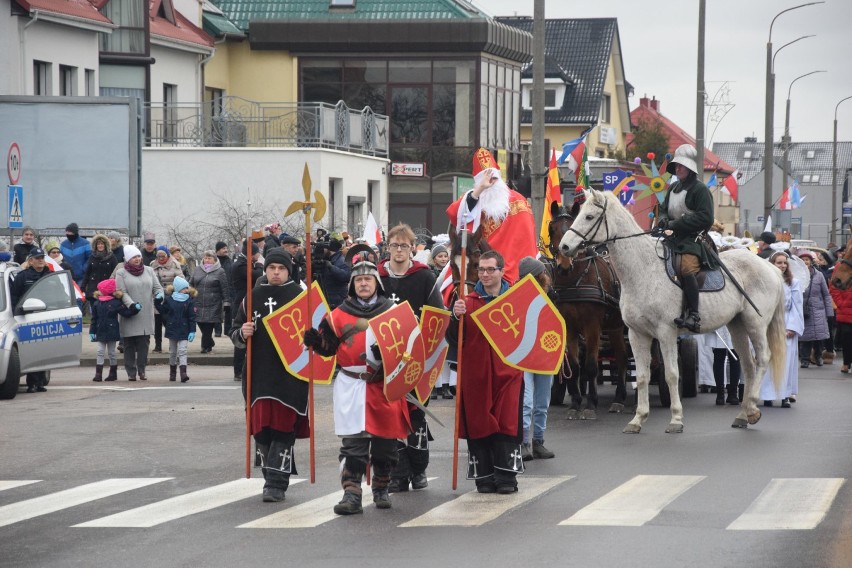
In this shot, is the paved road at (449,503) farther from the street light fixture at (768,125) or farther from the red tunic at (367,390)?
the street light fixture at (768,125)

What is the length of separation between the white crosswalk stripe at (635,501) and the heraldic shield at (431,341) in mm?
1446

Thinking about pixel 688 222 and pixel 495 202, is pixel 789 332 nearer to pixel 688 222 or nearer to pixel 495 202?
pixel 688 222

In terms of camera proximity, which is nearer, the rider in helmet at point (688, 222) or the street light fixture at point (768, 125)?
the rider in helmet at point (688, 222)

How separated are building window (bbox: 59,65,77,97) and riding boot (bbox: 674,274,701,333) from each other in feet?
82.9

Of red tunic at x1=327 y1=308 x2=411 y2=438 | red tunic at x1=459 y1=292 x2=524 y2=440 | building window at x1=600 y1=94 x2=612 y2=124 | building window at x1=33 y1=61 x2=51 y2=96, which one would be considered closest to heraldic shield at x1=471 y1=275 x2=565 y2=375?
red tunic at x1=459 y1=292 x2=524 y2=440

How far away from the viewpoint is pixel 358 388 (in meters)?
10.0

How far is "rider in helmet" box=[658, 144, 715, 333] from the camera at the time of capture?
1477cm

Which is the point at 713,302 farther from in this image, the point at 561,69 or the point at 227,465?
the point at 561,69

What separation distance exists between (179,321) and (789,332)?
317 inches

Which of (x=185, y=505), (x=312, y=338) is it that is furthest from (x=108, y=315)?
(x=312, y=338)

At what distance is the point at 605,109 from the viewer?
80.2 metres

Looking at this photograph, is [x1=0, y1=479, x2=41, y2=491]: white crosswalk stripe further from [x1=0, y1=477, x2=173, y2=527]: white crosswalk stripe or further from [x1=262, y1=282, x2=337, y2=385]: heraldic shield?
[x1=262, y1=282, x2=337, y2=385]: heraldic shield

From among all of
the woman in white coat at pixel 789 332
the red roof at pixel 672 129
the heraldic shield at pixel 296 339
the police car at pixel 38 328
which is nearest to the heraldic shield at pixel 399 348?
the heraldic shield at pixel 296 339

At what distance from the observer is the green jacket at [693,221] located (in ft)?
48.3
